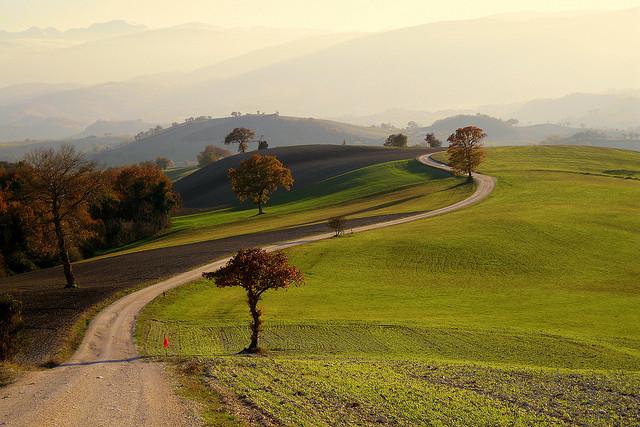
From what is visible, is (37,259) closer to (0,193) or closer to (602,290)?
(0,193)

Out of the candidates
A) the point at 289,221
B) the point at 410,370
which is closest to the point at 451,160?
the point at 289,221

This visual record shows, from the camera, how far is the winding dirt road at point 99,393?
2372 centimetres

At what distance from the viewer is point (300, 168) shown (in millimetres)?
173500

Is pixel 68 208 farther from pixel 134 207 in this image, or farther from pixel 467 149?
pixel 467 149

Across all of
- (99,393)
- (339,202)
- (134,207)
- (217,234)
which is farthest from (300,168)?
(99,393)

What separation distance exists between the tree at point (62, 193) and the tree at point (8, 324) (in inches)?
980

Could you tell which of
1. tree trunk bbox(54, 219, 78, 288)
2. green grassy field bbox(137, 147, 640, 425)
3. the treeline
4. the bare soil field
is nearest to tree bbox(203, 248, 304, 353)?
green grassy field bbox(137, 147, 640, 425)

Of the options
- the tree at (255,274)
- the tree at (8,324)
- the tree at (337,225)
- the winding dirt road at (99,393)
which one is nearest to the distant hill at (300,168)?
the tree at (337,225)

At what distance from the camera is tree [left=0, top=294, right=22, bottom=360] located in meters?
35.1

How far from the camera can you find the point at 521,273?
199ft

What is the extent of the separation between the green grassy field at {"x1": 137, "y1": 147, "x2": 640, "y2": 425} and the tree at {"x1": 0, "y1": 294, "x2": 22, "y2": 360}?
7722 millimetres

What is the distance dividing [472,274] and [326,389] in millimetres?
36370

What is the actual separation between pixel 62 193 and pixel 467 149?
8041 centimetres

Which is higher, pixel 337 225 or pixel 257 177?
pixel 257 177
